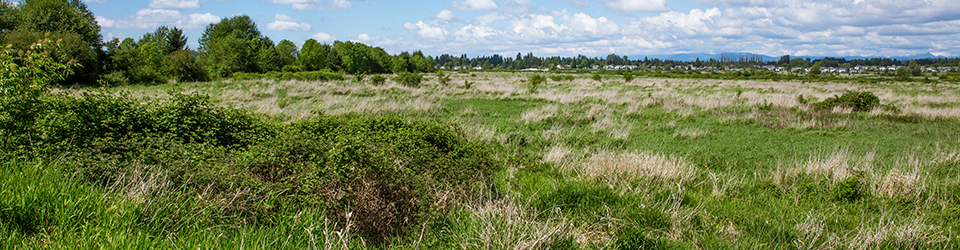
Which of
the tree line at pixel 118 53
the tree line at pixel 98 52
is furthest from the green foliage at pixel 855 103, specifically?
the tree line at pixel 98 52

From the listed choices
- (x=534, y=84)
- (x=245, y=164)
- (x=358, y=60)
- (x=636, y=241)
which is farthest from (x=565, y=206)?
(x=358, y=60)

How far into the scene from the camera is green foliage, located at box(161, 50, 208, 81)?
27378 mm

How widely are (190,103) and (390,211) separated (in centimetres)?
321

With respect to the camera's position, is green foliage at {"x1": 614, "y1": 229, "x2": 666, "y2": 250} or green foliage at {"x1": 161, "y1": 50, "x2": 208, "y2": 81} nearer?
green foliage at {"x1": 614, "y1": 229, "x2": 666, "y2": 250}

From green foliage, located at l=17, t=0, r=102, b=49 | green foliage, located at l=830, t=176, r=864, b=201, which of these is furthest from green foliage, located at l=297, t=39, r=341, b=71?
green foliage, located at l=830, t=176, r=864, b=201

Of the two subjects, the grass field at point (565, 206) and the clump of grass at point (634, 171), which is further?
the clump of grass at point (634, 171)

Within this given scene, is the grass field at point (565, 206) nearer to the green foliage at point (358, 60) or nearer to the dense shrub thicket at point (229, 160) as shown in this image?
the dense shrub thicket at point (229, 160)

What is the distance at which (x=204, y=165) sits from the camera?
13.3ft

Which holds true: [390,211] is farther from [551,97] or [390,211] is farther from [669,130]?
[551,97]

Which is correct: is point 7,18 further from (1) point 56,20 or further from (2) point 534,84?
(2) point 534,84

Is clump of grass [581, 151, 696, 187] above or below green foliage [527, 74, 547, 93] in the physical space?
below

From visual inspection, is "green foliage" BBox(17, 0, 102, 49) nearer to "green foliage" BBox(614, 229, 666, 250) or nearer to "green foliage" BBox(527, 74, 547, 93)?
"green foliage" BBox(527, 74, 547, 93)

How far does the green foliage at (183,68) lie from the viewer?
27.4 m

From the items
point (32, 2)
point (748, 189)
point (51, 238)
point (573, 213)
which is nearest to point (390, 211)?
point (573, 213)
